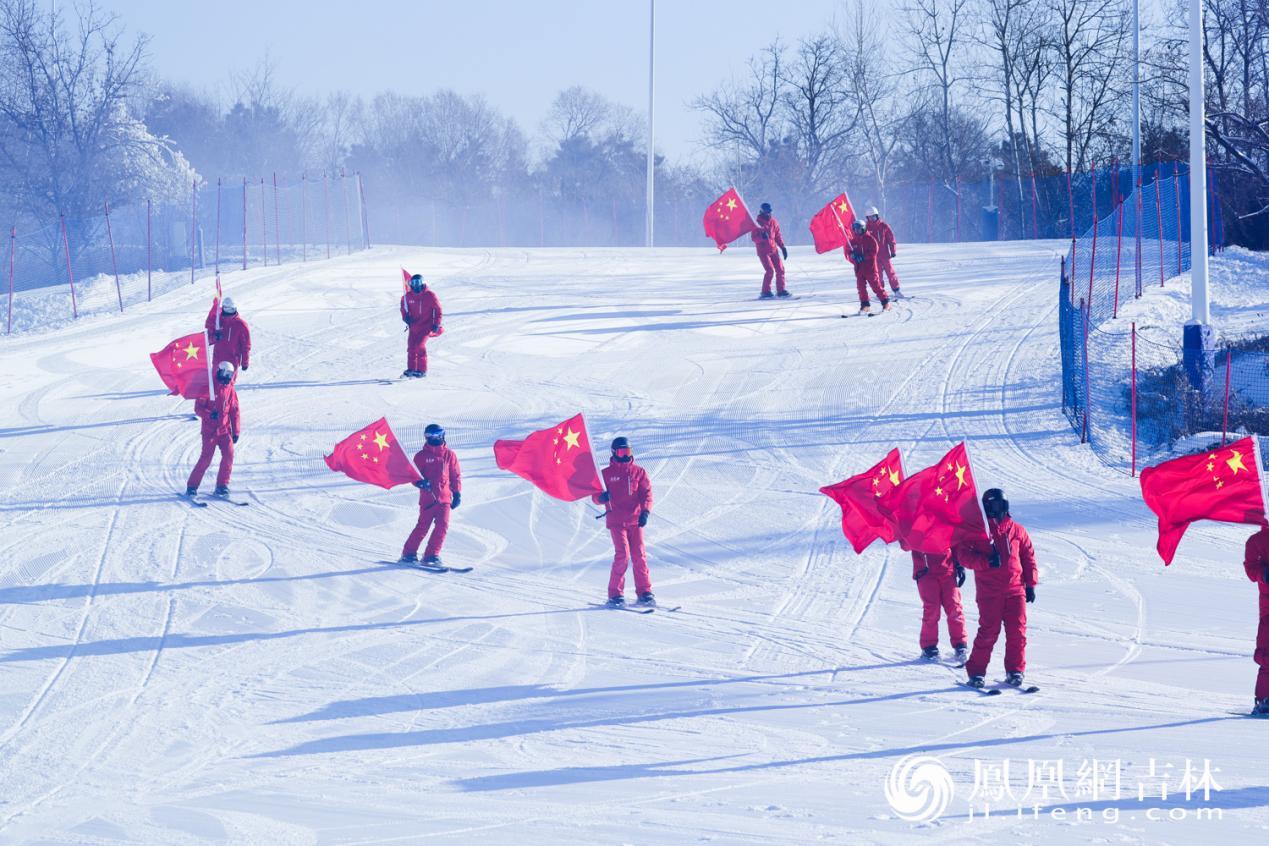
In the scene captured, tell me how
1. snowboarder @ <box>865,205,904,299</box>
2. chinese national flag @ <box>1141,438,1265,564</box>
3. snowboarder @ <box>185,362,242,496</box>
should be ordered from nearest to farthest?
chinese national flag @ <box>1141,438,1265,564</box>
snowboarder @ <box>185,362,242,496</box>
snowboarder @ <box>865,205,904,299</box>

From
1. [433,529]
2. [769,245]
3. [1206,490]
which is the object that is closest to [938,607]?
[1206,490]

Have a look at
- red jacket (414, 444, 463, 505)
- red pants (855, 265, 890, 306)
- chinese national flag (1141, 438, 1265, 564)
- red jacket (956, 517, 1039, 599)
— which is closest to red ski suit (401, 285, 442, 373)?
red pants (855, 265, 890, 306)

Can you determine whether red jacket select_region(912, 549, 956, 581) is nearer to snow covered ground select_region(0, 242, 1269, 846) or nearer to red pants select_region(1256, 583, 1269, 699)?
snow covered ground select_region(0, 242, 1269, 846)

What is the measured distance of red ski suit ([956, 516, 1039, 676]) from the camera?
32.4ft

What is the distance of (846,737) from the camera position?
9227mm

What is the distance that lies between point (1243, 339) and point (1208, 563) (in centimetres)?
1102

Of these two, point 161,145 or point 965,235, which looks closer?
point 965,235

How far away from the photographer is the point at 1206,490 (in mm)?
9883

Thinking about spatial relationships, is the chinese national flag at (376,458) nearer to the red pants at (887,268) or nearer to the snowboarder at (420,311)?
the snowboarder at (420,311)

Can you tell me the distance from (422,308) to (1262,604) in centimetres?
1318

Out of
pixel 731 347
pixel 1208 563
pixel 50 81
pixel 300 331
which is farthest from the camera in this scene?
pixel 50 81

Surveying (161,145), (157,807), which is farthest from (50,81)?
(157,807)

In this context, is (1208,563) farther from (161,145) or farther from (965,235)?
(161,145)

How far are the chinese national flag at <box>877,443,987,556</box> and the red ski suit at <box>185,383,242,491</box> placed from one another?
7.68 m
